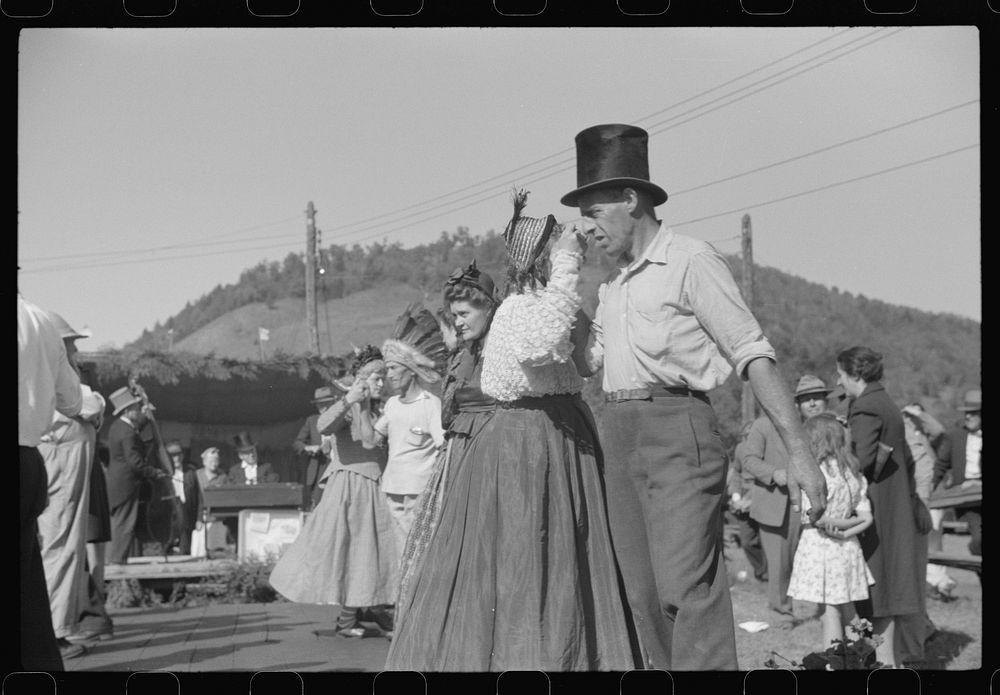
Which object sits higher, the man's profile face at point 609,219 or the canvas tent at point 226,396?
the man's profile face at point 609,219

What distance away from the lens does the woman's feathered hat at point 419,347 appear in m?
6.43

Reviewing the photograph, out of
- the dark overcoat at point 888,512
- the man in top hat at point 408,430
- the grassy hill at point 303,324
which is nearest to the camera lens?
the dark overcoat at point 888,512

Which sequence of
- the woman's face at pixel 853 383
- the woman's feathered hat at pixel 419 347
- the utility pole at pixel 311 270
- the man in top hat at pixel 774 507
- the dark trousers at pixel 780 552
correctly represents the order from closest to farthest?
1. the utility pole at pixel 311 270
2. the woman's face at pixel 853 383
3. the woman's feathered hat at pixel 419 347
4. the man in top hat at pixel 774 507
5. the dark trousers at pixel 780 552

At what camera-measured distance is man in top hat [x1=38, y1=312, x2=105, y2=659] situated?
643 centimetres

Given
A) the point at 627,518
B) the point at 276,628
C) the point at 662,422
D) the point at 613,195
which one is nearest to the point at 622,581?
the point at 627,518

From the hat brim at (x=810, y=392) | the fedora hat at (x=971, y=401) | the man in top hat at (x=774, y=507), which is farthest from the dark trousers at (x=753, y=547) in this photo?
the hat brim at (x=810, y=392)

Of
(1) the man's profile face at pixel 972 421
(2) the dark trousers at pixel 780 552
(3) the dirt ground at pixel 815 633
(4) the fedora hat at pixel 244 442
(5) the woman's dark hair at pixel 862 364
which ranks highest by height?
(5) the woman's dark hair at pixel 862 364

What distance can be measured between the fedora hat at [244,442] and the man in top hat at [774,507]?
334 centimetres

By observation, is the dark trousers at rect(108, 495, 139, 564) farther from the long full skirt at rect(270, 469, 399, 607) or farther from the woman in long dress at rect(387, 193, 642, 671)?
the woman in long dress at rect(387, 193, 642, 671)

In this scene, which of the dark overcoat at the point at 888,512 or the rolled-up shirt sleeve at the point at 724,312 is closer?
the rolled-up shirt sleeve at the point at 724,312

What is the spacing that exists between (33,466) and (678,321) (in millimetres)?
2464

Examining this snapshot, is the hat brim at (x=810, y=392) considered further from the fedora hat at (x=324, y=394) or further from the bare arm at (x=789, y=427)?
the fedora hat at (x=324, y=394)

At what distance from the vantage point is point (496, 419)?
481 centimetres
